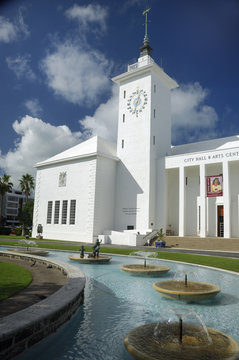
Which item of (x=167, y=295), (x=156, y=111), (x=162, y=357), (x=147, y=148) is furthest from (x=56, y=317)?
(x=156, y=111)

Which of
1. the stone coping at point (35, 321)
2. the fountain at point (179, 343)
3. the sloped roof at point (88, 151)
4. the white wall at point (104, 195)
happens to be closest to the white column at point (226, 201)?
the white wall at point (104, 195)

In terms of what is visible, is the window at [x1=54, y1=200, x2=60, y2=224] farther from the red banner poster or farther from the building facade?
the building facade

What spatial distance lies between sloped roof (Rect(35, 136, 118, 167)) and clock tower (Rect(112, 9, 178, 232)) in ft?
6.10

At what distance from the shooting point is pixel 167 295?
8.02 meters

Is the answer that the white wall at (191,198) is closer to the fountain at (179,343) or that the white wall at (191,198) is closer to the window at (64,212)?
the window at (64,212)

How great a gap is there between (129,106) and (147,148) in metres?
6.78

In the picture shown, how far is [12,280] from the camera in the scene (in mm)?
8703

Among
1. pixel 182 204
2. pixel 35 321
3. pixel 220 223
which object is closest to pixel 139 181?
pixel 182 204

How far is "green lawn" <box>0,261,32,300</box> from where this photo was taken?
23.5ft

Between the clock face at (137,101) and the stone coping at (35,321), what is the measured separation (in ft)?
99.1

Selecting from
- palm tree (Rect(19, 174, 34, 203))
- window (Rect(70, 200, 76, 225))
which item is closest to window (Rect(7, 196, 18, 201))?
palm tree (Rect(19, 174, 34, 203))

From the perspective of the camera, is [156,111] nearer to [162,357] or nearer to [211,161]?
[211,161]

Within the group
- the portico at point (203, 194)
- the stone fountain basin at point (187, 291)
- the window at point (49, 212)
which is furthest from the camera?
the window at point (49, 212)

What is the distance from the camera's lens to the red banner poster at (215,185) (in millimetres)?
28134
